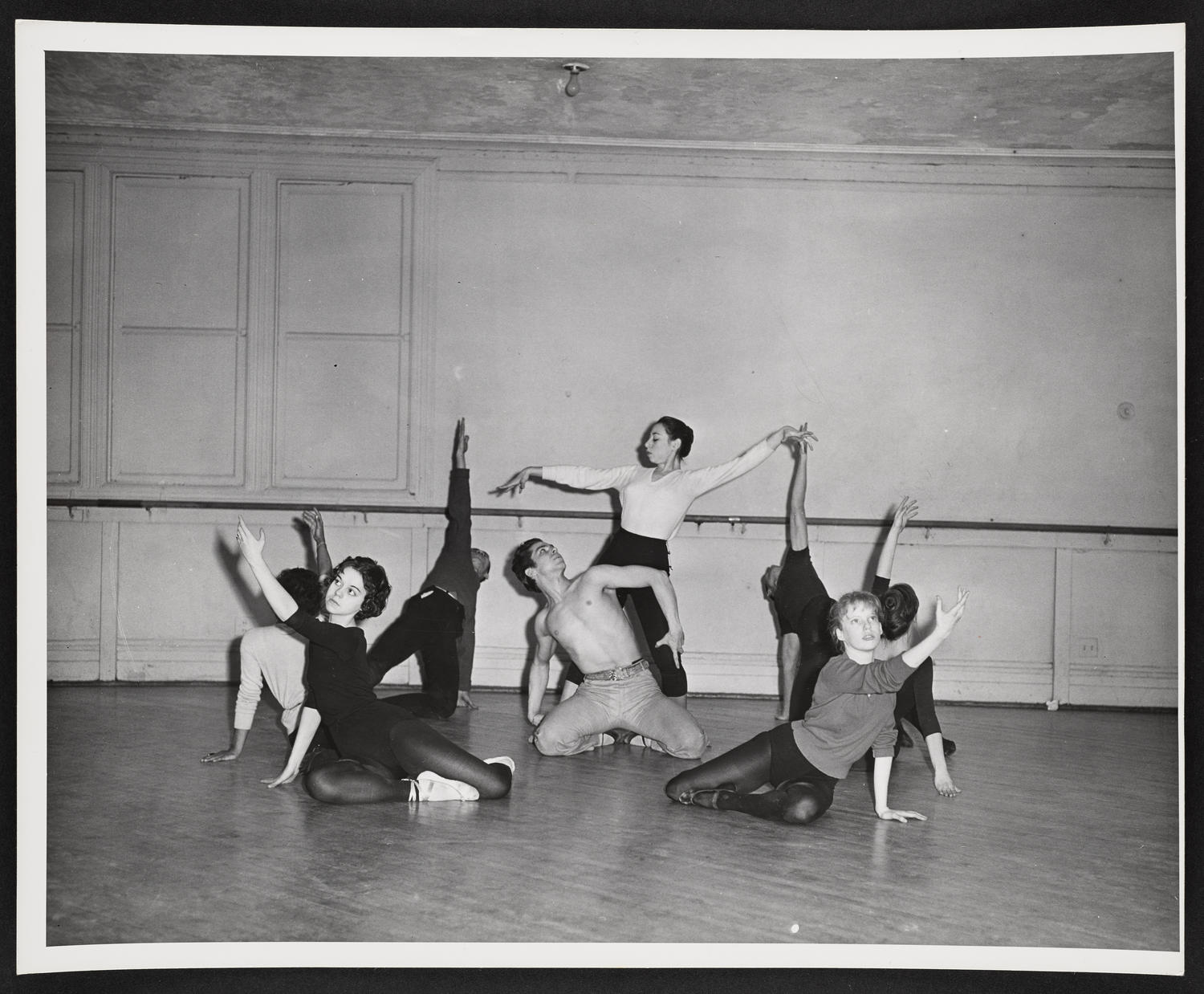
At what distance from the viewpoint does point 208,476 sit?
569cm

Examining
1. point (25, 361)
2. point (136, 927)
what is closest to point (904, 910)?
point (136, 927)

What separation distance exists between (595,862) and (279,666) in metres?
1.55

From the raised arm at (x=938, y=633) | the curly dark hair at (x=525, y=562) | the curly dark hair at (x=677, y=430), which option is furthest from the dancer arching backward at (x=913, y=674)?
the curly dark hair at (x=525, y=562)

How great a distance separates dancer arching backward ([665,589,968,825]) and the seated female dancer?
0.71 metres

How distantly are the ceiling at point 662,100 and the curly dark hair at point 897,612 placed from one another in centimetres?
230

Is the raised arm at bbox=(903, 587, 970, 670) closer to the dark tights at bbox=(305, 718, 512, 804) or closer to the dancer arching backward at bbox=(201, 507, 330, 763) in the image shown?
the dark tights at bbox=(305, 718, 512, 804)

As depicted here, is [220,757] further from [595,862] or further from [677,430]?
[677,430]

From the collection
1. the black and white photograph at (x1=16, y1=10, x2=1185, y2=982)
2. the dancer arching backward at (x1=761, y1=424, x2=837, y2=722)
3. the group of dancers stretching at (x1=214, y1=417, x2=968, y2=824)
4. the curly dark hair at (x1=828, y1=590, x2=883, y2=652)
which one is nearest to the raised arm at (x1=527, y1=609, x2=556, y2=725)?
the group of dancers stretching at (x1=214, y1=417, x2=968, y2=824)

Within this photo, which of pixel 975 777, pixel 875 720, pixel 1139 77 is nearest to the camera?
pixel 875 720

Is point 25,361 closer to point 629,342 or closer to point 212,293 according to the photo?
point 212,293

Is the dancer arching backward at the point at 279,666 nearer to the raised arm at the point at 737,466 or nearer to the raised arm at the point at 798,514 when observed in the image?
the raised arm at the point at 737,466

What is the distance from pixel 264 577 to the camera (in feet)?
10.2

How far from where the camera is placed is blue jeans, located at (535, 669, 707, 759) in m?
4.10

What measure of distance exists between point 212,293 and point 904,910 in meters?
4.49
